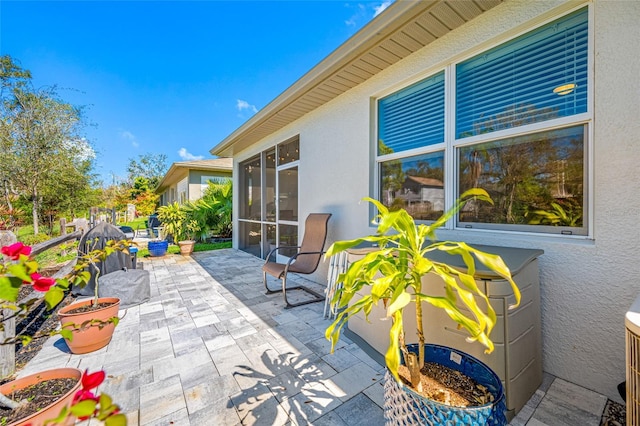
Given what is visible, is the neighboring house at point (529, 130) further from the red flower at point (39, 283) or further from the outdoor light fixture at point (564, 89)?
the red flower at point (39, 283)

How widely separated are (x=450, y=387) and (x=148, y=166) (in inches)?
1537

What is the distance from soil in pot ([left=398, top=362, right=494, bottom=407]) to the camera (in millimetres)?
1138

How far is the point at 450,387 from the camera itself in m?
1.21

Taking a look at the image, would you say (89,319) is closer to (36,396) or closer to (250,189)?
(36,396)

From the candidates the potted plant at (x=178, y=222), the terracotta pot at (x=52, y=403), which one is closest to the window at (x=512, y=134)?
the terracotta pot at (x=52, y=403)

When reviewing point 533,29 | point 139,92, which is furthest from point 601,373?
point 139,92

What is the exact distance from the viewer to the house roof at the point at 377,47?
2160 mm

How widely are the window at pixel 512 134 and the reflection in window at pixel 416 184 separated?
1cm

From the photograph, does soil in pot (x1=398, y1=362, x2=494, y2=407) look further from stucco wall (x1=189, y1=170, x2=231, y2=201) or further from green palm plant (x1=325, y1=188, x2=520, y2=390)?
stucco wall (x1=189, y1=170, x2=231, y2=201)

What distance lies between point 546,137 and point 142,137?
3817 cm

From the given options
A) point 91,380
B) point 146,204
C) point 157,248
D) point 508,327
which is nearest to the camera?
point 91,380

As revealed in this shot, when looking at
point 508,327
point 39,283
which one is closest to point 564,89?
point 508,327

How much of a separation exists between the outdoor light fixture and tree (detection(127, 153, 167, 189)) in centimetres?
3602

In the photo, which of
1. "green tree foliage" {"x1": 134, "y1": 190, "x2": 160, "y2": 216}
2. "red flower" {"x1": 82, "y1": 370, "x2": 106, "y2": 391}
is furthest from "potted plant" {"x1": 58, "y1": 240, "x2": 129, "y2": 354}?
"green tree foliage" {"x1": 134, "y1": 190, "x2": 160, "y2": 216}
